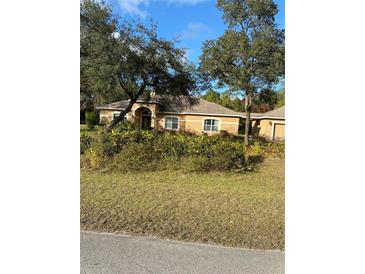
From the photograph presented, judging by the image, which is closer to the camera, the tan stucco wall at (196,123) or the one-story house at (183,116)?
the one-story house at (183,116)

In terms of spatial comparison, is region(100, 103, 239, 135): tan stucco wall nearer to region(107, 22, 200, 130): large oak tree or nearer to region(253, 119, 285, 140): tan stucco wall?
region(107, 22, 200, 130): large oak tree

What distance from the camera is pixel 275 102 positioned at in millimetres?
2352

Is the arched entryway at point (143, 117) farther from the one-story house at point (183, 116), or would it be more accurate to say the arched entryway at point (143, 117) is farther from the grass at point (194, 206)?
the grass at point (194, 206)

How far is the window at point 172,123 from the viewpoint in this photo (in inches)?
128

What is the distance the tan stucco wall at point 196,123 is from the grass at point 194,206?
493mm

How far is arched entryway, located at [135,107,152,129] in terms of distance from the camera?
3.33 m

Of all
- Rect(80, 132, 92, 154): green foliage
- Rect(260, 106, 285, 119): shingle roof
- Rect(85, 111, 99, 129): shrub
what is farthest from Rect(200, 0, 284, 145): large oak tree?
Rect(80, 132, 92, 154): green foliage

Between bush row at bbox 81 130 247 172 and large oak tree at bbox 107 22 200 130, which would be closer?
large oak tree at bbox 107 22 200 130

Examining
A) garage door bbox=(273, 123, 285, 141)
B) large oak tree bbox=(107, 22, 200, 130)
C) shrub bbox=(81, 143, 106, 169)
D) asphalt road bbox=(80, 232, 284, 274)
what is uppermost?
large oak tree bbox=(107, 22, 200, 130)

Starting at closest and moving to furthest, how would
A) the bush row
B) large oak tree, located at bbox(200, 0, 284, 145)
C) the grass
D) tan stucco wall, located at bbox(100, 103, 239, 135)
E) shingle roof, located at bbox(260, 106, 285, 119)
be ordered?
1. shingle roof, located at bbox(260, 106, 285, 119)
2. the grass
3. large oak tree, located at bbox(200, 0, 284, 145)
4. tan stucco wall, located at bbox(100, 103, 239, 135)
5. the bush row

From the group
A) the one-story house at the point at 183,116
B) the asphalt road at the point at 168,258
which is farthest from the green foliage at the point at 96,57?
the asphalt road at the point at 168,258

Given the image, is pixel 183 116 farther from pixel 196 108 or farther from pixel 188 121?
pixel 196 108

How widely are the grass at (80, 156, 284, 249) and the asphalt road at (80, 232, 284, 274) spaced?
128 millimetres
